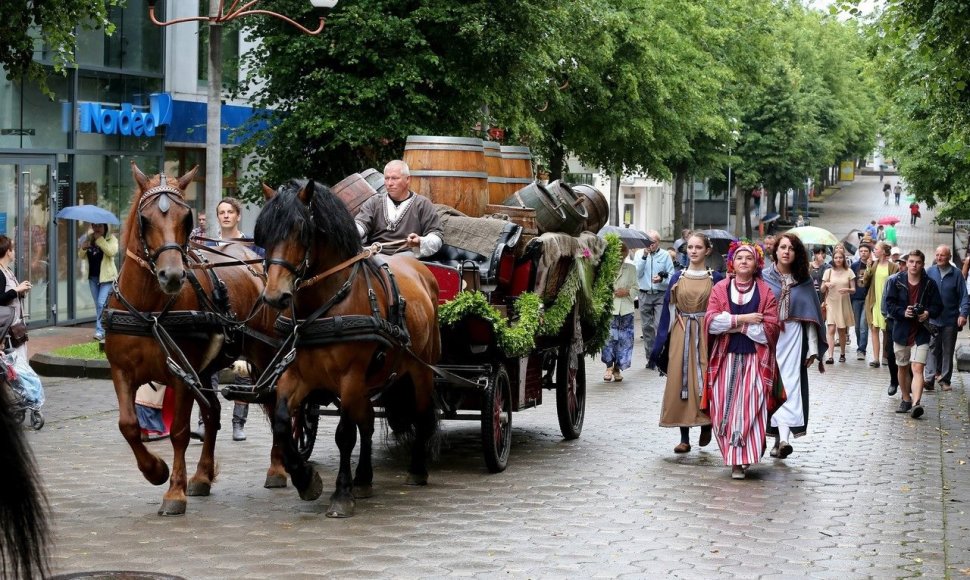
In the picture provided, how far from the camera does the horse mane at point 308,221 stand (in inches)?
342

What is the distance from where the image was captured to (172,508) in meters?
8.91

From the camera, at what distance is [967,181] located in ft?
97.0

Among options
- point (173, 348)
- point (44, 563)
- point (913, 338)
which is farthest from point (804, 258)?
point (44, 563)

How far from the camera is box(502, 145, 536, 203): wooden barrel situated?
517 inches

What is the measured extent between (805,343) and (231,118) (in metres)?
18.6

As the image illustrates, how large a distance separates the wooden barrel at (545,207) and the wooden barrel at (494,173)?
62 centimetres

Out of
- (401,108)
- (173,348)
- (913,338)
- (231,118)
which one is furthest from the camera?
(231,118)

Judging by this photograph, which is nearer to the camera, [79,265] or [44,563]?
[44,563]

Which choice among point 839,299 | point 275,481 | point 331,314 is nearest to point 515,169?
point 275,481

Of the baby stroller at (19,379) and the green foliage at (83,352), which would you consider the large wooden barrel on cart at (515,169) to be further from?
the green foliage at (83,352)

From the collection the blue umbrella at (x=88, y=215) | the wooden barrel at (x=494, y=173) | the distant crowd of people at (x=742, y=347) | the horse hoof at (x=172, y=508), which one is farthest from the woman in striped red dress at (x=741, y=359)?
the blue umbrella at (x=88, y=215)

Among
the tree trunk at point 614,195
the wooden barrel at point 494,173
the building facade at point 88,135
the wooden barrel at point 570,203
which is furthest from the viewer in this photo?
the tree trunk at point 614,195

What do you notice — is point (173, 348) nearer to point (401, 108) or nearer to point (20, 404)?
point (20, 404)

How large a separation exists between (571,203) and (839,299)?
39.4ft
